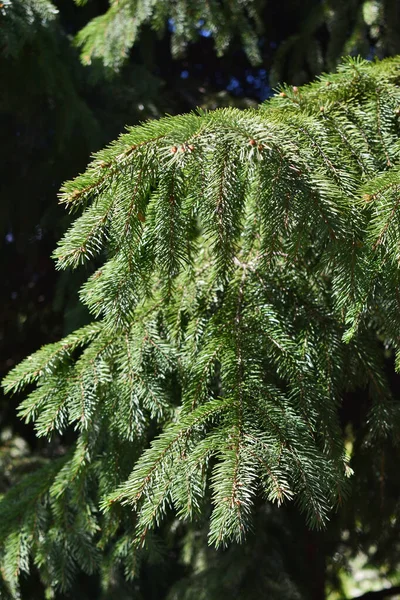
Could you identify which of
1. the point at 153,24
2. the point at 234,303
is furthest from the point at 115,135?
the point at 234,303

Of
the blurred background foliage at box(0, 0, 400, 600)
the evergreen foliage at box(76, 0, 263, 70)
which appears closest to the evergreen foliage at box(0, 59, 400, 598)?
the blurred background foliage at box(0, 0, 400, 600)

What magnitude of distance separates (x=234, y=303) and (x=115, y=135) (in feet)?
4.43

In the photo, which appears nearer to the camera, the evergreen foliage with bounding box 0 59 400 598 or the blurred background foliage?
the evergreen foliage with bounding box 0 59 400 598

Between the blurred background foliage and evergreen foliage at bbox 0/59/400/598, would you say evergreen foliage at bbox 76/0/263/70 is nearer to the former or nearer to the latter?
the blurred background foliage

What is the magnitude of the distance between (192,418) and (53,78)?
153 cm

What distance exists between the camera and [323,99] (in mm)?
1374

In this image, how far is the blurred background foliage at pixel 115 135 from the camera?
7.36 ft

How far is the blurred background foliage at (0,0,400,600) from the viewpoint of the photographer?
224cm

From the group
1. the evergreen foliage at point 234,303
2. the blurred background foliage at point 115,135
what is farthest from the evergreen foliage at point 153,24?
the evergreen foliage at point 234,303

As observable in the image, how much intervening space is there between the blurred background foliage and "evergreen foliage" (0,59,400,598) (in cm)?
61

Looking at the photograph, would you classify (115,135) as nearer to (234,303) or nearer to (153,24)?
(153,24)

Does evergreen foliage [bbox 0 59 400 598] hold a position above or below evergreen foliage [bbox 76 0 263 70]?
below

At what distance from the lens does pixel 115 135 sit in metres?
2.52

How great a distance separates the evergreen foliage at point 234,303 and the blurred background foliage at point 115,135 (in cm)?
61
